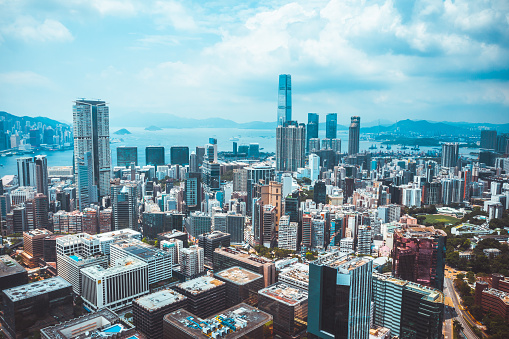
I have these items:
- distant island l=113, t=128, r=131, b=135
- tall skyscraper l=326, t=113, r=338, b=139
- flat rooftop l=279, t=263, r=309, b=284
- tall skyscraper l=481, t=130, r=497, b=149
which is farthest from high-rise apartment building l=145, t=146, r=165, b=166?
flat rooftop l=279, t=263, r=309, b=284

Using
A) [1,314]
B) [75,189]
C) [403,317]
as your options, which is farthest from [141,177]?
[403,317]

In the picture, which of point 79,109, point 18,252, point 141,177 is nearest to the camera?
point 18,252

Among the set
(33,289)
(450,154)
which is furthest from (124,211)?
(450,154)

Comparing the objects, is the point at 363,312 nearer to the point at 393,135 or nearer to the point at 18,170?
the point at 18,170

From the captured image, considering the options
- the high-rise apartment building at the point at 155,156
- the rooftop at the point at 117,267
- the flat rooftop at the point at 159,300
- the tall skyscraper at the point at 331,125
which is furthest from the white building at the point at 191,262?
the tall skyscraper at the point at 331,125

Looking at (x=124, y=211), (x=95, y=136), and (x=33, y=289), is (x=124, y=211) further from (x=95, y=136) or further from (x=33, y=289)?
(x=95, y=136)

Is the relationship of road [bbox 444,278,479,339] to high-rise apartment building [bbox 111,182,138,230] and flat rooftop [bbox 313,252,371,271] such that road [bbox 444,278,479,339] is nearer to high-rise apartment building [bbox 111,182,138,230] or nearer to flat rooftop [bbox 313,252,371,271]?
flat rooftop [bbox 313,252,371,271]

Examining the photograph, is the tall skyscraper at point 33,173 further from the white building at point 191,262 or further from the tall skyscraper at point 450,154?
the tall skyscraper at point 450,154
